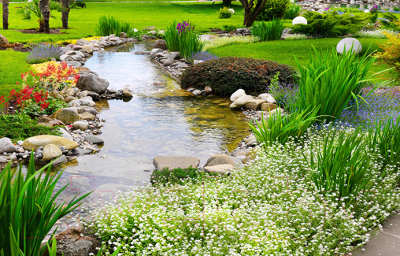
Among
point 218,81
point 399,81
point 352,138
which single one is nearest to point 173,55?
point 218,81

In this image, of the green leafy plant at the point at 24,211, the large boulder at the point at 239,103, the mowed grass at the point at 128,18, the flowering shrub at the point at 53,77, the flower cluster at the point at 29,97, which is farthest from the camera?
the mowed grass at the point at 128,18

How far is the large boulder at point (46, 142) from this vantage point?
634cm

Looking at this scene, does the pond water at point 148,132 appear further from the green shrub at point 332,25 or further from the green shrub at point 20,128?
the green shrub at point 332,25

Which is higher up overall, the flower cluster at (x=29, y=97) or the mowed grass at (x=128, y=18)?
the mowed grass at (x=128, y=18)

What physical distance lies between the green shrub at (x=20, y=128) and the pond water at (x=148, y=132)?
1.05 meters

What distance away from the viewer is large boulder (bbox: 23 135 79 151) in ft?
20.8

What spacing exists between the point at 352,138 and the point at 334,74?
214cm

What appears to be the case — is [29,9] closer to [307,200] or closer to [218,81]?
[218,81]

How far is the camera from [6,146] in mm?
6176

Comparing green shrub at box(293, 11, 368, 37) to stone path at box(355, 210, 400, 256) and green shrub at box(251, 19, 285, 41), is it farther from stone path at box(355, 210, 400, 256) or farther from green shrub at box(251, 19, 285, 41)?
stone path at box(355, 210, 400, 256)

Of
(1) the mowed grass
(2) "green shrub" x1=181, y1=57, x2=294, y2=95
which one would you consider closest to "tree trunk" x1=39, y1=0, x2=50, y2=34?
(1) the mowed grass

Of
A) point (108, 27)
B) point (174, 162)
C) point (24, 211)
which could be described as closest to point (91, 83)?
point (174, 162)

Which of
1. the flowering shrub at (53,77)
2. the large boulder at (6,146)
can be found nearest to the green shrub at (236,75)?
the flowering shrub at (53,77)

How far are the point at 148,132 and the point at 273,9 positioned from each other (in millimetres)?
24793
